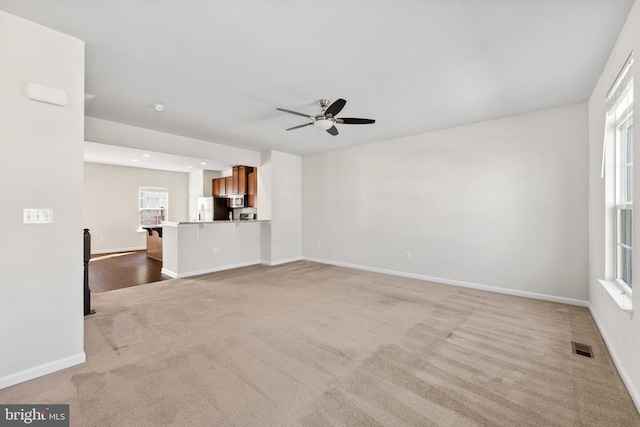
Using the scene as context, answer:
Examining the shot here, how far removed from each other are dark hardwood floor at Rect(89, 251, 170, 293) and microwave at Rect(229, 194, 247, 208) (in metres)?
2.30

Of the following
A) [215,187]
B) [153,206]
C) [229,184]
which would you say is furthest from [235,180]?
[153,206]

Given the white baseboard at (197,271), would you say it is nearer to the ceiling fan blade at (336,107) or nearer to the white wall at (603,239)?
the ceiling fan blade at (336,107)

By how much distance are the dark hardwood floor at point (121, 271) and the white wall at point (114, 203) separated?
65cm

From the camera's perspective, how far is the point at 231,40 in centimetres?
221

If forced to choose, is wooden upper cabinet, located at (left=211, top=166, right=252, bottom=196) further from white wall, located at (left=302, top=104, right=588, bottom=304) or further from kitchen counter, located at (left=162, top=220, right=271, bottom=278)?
white wall, located at (left=302, top=104, right=588, bottom=304)

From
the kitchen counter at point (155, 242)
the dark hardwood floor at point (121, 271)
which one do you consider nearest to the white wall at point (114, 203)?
the dark hardwood floor at point (121, 271)

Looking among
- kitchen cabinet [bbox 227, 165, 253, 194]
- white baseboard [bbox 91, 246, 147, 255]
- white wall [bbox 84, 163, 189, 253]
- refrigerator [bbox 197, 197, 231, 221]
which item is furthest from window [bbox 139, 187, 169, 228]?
kitchen cabinet [bbox 227, 165, 253, 194]

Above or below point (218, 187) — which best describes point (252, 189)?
below

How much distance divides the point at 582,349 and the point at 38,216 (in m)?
4.72

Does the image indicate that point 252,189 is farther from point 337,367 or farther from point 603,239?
point 603,239

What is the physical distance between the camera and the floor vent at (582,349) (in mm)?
2328

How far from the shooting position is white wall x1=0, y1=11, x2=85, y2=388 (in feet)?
6.27

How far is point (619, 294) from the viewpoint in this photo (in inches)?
89.2

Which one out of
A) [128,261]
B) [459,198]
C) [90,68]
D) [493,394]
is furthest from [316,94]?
[128,261]
